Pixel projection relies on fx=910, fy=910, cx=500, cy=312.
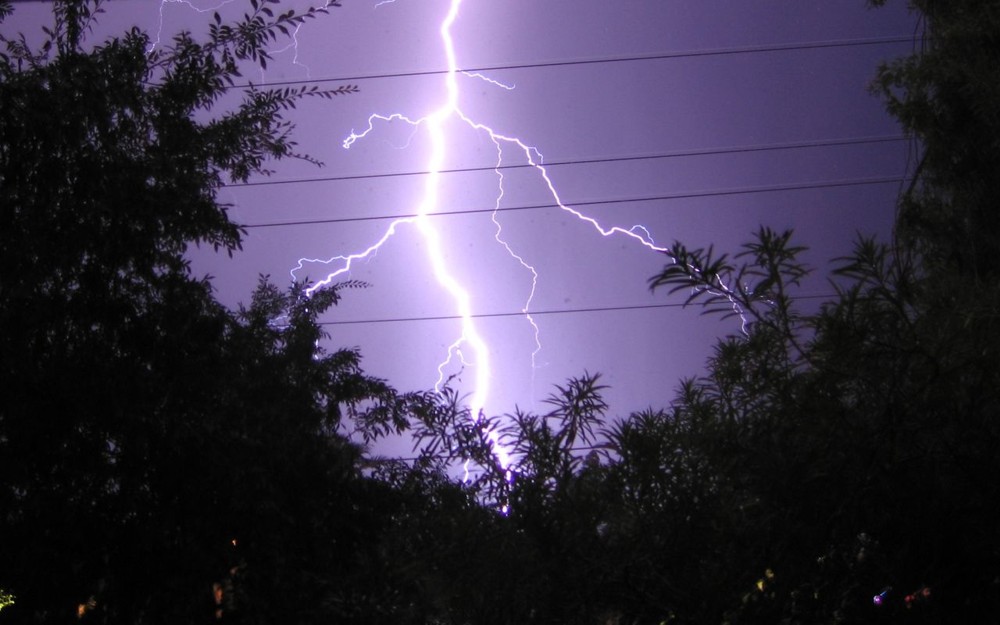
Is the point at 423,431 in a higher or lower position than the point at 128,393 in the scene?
lower

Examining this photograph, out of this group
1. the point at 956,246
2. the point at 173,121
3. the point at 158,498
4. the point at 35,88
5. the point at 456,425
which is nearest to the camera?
the point at 456,425

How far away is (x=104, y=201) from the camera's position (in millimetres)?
2514

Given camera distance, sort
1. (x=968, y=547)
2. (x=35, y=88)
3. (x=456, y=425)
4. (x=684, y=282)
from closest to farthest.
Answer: (x=968, y=547), (x=684, y=282), (x=456, y=425), (x=35, y=88)

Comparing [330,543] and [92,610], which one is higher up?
[330,543]

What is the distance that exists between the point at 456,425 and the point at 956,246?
317cm

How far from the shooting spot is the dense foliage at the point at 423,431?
1.31 metres

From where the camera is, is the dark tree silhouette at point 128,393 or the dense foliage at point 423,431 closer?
the dense foliage at point 423,431

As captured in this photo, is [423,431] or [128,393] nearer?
[423,431]

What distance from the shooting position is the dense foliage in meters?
1.31

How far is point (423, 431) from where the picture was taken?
1.67m

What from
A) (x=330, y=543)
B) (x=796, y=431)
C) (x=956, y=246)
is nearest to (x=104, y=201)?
(x=330, y=543)

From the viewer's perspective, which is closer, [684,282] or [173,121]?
[684,282]

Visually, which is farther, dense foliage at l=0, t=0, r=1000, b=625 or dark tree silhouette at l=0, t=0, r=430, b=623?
dark tree silhouette at l=0, t=0, r=430, b=623

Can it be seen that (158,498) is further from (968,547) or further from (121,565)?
(968,547)
